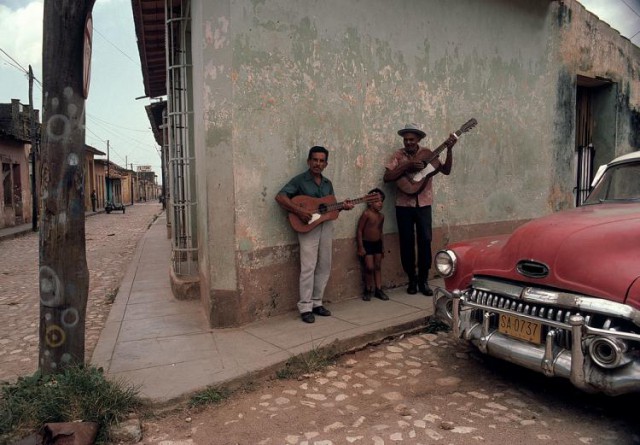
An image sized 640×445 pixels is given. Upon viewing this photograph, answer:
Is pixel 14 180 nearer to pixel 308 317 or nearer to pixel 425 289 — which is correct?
pixel 308 317

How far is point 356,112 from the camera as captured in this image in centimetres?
524

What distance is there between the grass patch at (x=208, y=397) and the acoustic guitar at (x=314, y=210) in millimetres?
1758

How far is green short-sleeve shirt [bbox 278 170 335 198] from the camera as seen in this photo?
4.51m

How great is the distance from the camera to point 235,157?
4.35 meters

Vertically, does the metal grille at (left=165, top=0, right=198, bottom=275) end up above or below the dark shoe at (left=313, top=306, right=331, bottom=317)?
above

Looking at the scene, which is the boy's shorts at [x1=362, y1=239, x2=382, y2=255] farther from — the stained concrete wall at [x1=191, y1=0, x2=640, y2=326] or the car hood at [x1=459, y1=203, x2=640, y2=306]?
the car hood at [x1=459, y1=203, x2=640, y2=306]

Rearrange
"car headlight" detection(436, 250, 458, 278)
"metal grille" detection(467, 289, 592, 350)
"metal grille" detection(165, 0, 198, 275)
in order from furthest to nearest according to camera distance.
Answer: "metal grille" detection(165, 0, 198, 275), "car headlight" detection(436, 250, 458, 278), "metal grille" detection(467, 289, 592, 350)

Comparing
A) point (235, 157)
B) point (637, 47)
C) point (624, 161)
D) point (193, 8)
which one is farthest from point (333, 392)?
point (637, 47)

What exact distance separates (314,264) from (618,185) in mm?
2670

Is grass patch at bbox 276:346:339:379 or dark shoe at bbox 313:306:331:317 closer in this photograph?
grass patch at bbox 276:346:339:379

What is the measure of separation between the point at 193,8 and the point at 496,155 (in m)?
4.54

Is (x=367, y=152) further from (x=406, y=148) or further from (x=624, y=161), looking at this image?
(x=624, y=161)

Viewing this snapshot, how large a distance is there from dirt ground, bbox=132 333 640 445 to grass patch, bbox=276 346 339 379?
0.07m

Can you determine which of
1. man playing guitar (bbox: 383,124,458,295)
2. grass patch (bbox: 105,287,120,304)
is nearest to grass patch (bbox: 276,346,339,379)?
man playing guitar (bbox: 383,124,458,295)
